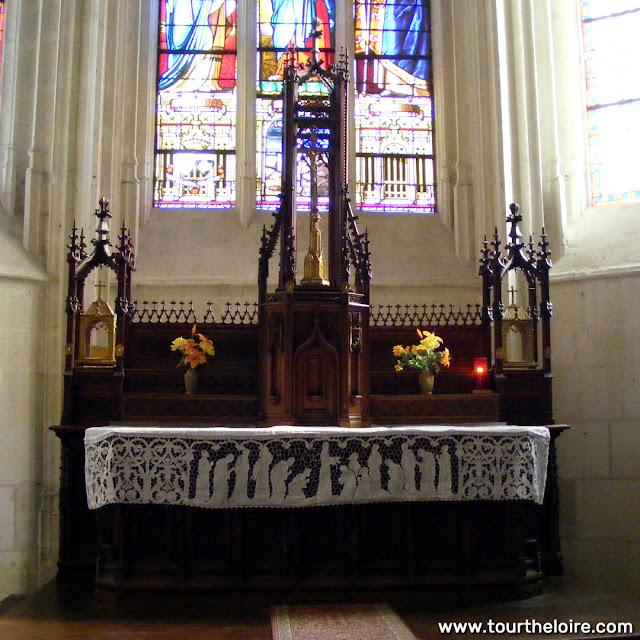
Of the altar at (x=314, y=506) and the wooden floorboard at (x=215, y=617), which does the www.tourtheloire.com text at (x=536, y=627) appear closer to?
the wooden floorboard at (x=215, y=617)

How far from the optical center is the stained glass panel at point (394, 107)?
875cm

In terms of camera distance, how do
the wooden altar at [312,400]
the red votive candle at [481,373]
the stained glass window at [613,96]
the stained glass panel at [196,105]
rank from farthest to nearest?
the stained glass panel at [196,105] < the stained glass window at [613,96] < the red votive candle at [481,373] < the wooden altar at [312,400]

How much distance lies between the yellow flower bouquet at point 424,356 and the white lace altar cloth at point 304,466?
129 centimetres

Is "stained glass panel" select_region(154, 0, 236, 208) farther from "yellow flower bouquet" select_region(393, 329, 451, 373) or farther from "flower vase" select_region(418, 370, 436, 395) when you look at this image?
"flower vase" select_region(418, 370, 436, 395)

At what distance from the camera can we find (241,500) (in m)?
5.28

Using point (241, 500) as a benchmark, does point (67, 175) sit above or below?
above

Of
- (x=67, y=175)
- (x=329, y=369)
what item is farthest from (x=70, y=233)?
(x=329, y=369)

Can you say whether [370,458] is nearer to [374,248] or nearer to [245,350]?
[245,350]

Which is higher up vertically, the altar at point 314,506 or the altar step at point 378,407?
the altar step at point 378,407

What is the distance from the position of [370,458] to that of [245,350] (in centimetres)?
208

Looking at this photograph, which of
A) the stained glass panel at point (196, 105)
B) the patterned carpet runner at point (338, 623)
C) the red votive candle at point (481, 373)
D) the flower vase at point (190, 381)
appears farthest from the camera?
the stained glass panel at point (196, 105)

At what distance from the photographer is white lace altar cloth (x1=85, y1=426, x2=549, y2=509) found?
5.29m

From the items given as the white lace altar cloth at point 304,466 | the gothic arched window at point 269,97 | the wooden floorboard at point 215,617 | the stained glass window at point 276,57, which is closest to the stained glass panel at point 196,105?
the gothic arched window at point 269,97

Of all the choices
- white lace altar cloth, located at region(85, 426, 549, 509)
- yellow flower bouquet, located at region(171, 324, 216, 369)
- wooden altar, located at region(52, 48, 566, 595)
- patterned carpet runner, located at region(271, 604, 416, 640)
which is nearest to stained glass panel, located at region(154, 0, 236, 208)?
wooden altar, located at region(52, 48, 566, 595)
